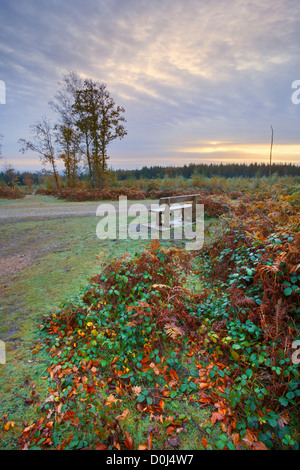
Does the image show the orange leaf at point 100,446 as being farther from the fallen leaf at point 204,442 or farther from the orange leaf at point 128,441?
the fallen leaf at point 204,442

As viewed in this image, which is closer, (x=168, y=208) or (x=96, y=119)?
(x=168, y=208)

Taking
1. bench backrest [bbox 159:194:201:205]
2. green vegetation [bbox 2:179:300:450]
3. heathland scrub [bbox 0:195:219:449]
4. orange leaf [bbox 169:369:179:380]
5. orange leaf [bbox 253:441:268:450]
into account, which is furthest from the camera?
bench backrest [bbox 159:194:201:205]

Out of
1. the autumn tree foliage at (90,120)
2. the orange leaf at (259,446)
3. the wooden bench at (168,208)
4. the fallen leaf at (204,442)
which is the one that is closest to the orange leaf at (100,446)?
the fallen leaf at (204,442)

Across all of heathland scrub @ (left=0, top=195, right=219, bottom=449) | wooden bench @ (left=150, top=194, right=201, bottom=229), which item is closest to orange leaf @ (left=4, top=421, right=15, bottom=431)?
heathland scrub @ (left=0, top=195, right=219, bottom=449)

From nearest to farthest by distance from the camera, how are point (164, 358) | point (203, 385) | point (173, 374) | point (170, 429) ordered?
point (170, 429)
point (203, 385)
point (173, 374)
point (164, 358)

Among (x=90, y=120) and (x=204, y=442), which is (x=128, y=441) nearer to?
(x=204, y=442)

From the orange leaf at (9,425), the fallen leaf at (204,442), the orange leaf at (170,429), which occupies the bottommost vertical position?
the fallen leaf at (204,442)

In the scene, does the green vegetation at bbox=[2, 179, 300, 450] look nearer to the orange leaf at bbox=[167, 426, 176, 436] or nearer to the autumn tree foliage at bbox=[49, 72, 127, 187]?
the orange leaf at bbox=[167, 426, 176, 436]

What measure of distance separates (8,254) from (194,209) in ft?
20.0

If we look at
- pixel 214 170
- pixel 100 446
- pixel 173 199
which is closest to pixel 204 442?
pixel 100 446

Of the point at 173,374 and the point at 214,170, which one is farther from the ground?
the point at 214,170

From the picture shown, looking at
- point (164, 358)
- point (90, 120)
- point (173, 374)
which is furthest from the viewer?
point (90, 120)
